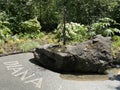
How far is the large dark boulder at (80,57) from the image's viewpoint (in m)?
10.4

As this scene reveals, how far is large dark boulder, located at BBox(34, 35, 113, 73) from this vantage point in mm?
10414

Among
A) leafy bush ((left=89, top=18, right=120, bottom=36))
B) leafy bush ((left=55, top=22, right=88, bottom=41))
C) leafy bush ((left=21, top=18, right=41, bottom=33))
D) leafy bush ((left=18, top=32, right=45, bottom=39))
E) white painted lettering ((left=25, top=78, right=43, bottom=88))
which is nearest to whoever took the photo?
white painted lettering ((left=25, top=78, right=43, bottom=88))

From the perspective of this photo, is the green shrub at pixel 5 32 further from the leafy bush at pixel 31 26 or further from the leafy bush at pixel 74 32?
the leafy bush at pixel 74 32

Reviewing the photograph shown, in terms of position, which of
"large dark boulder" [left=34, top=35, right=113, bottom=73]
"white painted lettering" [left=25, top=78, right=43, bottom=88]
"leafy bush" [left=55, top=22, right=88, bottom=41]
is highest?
"leafy bush" [left=55, top=22, right=88, bottom=41]

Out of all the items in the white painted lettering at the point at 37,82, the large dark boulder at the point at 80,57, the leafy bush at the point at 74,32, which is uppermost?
the leafy bush at the point at 74,32

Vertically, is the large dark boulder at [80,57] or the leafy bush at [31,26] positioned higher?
the leafy bush at [31,26]

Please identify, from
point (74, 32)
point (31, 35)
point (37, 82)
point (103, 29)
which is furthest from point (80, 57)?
point (31, 35)

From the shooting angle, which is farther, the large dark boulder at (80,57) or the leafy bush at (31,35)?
the leafy bush at (31,35)

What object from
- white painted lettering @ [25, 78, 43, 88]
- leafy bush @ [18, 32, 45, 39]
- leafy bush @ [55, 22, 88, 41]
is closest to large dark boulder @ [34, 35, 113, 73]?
white painted lettering @ [25, 78, 43, 88]

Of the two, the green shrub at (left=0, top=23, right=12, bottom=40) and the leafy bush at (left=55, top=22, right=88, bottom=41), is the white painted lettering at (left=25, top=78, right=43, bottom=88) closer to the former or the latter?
the leafy bush at (left=55, top=22, right=88, bottom=41)

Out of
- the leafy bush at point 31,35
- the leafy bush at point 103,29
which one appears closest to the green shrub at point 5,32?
the leafy bush at point 31,35

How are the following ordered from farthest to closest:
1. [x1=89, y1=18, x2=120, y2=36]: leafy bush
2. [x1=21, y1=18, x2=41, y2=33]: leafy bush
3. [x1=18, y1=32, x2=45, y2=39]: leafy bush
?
1. [x1=21, y1=18, x2=41, y2=33]: leafy bush
2. [x1=18, y1=32, x2=45, y2=39]: leafy bush
3. [x1=89, y1=18, x2=120, y2=36]: leafy bush

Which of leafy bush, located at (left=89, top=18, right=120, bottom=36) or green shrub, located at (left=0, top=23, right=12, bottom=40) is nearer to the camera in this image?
green shrub, located at (left=0, top=23, right=12, bottom=40)

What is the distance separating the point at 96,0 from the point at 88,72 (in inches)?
233
